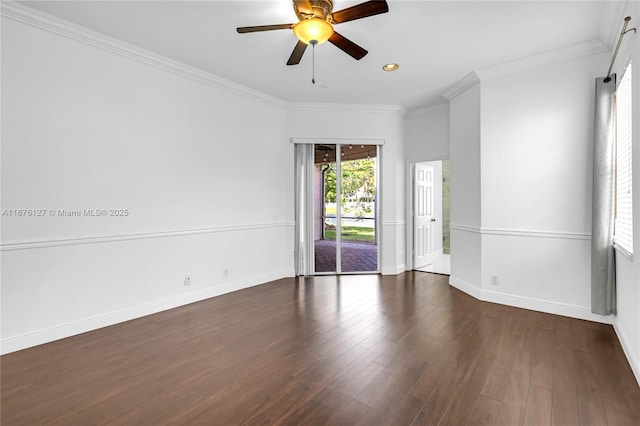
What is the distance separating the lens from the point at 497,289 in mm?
4004

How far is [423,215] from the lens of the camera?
20.5 ft

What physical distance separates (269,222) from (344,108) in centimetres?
233

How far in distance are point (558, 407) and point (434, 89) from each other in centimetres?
412

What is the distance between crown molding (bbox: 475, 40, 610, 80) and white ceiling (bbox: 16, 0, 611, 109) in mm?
85

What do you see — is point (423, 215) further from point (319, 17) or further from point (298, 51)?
point (319, 17)

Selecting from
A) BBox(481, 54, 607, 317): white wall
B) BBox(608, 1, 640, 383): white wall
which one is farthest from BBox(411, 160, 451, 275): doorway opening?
BBox(608, 1, 640, 383): white wall

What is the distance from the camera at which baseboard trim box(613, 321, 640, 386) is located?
2.31 meters

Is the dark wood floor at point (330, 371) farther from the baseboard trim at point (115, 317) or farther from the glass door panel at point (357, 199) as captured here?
the glass door panel at point (357, 199)

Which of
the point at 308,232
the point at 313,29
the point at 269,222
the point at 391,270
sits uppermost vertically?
the point at 313,29

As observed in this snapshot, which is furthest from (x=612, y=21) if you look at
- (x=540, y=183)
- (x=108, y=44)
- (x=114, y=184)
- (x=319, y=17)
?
(x=114, y=184)

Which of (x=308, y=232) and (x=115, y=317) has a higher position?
(x=308, y=232)

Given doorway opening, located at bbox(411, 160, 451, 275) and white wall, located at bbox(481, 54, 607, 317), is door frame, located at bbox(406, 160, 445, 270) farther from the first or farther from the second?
white wall, located at bbox(481, 54, 607, 317)

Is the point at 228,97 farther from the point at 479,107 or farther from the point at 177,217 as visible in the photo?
the point at 479,107

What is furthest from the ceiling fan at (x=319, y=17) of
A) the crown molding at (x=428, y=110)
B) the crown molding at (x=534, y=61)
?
the crown molding at (x=428, y=110)
